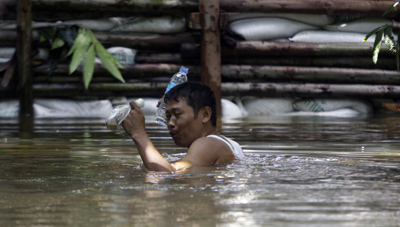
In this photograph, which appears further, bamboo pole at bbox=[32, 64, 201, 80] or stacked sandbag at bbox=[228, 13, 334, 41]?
stacked sandbag at bbox=[228, 13, 334, 41]

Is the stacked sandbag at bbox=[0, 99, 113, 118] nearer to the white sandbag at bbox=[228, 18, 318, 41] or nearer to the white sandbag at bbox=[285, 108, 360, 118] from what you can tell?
the white sandbag at bbox=[228, 18, 318, 41]

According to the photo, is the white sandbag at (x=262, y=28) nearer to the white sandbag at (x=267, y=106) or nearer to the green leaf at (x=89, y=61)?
the white sandbag at (x=267, y=106)

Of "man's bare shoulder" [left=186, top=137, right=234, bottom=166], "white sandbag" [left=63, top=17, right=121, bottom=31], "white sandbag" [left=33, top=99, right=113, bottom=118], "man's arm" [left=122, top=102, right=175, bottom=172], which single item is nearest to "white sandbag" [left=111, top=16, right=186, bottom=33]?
"white sandbag" [left=63, top=17, right=121, bottom=31]

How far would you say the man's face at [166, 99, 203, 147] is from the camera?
3.70 m

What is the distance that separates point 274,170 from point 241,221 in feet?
4.50

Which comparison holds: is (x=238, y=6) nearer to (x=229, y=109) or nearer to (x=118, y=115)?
(x=229, y=109)

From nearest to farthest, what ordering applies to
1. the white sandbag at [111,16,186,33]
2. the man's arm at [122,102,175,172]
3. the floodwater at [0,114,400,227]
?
the floodwater at [0,114,400,227]
the man's arm at [122,102,175,172]
the white sandbag at [111,16,186,33]

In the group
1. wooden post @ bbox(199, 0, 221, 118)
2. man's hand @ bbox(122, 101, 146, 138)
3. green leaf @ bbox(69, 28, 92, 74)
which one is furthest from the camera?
green leaf @ bbox(69, 28, 92, 74)

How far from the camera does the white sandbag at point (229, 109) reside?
10539 millimetres

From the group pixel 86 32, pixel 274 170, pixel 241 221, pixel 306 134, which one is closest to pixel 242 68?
pixel 86 32

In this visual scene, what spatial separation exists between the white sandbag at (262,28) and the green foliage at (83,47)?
6.89 feet

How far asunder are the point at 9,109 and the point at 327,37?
551 centimetres

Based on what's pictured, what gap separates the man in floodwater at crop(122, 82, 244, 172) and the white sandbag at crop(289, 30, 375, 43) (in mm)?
7525

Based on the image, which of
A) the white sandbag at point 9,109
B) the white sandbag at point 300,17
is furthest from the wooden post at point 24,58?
the white sandbag at point 300,17
